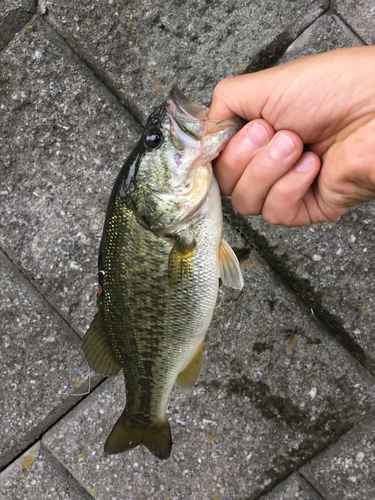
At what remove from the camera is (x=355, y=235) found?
7.55ft

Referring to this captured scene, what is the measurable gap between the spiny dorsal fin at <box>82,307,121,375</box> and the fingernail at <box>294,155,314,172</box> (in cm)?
106

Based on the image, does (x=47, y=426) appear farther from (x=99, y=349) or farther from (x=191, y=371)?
(x=191, y=371)

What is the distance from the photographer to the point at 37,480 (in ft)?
8.05

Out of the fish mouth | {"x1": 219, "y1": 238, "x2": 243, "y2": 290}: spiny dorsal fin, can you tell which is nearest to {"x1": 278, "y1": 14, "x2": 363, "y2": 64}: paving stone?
the fish mouth

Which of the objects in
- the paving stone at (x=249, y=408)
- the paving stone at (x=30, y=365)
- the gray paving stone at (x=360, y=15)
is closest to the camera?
the gray paving stone at (x=360, y=15)

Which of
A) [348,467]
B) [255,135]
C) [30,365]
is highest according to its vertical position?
[255,135]

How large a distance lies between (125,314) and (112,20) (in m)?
1.84

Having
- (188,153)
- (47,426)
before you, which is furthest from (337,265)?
(47,426)

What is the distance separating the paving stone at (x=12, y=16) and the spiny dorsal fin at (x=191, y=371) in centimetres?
226

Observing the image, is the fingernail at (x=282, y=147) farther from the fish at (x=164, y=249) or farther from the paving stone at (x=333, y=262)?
the paving stone at (x=333, y=262)

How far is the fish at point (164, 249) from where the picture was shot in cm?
151

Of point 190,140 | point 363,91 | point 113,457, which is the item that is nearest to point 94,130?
point 190,140

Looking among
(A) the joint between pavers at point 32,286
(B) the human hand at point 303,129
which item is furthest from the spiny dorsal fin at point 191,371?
(A) the joint between pavers at point 32,286

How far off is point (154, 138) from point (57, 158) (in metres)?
1.15
